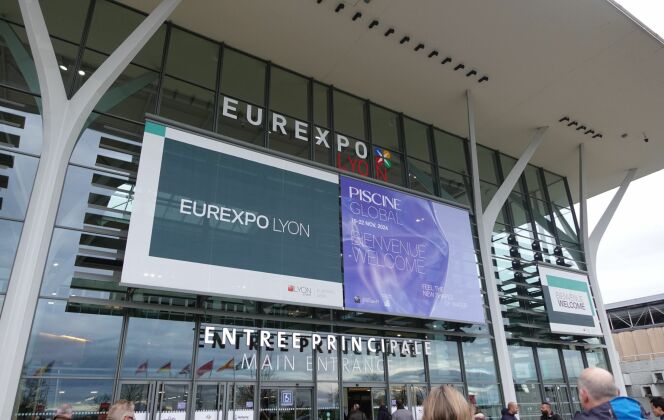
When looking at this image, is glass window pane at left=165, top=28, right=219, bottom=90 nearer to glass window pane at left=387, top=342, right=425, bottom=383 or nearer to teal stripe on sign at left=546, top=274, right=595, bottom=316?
glass window pane at left=387, top=342, right=425, bottom=383

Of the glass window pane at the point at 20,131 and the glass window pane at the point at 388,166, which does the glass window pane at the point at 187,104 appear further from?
the glass window pane at the point at 388,166

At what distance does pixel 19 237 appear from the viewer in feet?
27.0

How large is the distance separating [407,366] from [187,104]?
856 cm

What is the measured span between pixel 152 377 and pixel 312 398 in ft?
11.5

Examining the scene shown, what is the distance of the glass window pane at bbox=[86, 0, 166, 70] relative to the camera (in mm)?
10617

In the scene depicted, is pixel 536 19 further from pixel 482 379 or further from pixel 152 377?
Result: pixel 152 377

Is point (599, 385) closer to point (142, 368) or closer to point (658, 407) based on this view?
point (658, 407)

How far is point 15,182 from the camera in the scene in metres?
8.50

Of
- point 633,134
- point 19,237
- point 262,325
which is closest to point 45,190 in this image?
point 19,237

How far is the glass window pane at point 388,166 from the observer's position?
13.7 m

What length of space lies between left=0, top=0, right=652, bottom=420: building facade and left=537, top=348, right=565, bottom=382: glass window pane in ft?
0.21

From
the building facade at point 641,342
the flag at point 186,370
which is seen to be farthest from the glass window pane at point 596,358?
the building facade at point 641,342

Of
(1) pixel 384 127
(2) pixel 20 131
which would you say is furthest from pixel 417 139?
(2) pixel 20 131

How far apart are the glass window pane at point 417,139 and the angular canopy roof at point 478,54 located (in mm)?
361
